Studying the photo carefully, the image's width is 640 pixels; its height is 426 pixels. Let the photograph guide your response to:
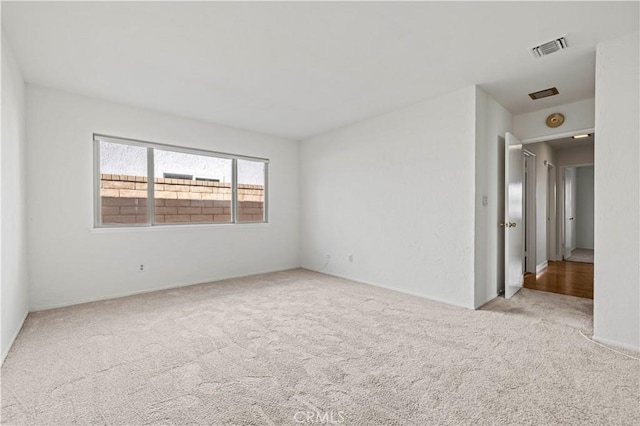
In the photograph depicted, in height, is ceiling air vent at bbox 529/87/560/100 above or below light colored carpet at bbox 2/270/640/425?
above

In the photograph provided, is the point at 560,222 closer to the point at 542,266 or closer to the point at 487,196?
the point at 542,266

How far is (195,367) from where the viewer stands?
2.15 m

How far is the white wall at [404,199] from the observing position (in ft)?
11.6

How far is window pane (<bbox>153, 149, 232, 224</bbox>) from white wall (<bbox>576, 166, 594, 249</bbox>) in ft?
30.0

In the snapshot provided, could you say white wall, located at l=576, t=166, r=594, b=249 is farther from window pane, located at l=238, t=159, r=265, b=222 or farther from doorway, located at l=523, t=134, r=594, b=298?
window pane, located at l=238, t=159, r=265, b=222

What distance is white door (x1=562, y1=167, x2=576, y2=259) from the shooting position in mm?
6781

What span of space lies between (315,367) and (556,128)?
13.8ft

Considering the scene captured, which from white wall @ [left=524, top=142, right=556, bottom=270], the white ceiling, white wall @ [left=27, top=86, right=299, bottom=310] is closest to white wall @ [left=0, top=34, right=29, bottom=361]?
white wall @ [left=27, top=86, right=299, bottom=310]

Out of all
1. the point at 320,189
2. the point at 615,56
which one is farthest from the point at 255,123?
the point at 615,56

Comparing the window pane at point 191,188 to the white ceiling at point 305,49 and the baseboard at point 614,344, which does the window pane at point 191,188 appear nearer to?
the white ceiling at point 305,49

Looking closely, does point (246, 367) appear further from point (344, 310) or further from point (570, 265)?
→ point (570, 265)

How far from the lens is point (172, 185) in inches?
177

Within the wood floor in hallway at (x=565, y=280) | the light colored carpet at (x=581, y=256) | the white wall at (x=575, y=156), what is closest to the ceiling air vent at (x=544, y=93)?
the wood floor in hallway at (x=565, y=280)

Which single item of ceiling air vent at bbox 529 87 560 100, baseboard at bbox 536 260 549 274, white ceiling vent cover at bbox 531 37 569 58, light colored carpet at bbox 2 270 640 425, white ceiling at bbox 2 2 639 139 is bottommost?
light colored carpet at bbox 2 270 640 425
